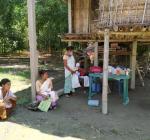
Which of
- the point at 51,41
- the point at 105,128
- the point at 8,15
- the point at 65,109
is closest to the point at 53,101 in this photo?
the point at 65,109

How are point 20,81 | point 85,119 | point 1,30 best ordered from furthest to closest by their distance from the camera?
point 1,30, point 20,81, point 85,119

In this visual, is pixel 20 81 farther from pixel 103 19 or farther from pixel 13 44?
pixel 13 44

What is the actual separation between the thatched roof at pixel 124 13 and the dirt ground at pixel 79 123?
8.46ft

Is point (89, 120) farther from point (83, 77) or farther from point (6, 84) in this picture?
point (83, 77)

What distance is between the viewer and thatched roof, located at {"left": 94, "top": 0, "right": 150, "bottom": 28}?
892cm

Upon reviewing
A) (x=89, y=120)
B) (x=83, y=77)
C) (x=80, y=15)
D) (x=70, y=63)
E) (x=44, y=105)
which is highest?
(x=80, y=15)

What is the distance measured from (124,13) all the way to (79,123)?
311cm

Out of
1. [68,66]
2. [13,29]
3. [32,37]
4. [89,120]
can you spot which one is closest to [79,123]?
[89,120]

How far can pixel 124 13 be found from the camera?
9297mm

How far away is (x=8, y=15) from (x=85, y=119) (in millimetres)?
18092

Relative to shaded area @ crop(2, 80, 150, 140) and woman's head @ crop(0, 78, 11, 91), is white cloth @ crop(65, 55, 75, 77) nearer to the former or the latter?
shaded area @ crop(2, 80, 150, 140)

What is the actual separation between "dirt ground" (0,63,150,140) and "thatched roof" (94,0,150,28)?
2.58 meters

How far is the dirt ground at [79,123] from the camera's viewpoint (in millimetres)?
8133

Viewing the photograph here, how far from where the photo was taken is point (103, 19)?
9734 millimetres
